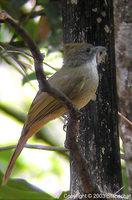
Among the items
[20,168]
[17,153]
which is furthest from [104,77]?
[20,168]

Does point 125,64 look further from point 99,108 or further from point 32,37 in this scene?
point 32,37

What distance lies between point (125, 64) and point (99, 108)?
0.85m

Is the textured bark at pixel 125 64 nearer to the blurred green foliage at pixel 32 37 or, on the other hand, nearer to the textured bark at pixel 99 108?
the blurred green foliage at pixel 32 37

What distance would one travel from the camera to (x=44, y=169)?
5633mm

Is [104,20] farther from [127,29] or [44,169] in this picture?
[44,169]

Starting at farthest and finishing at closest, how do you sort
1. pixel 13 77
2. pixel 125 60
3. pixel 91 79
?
pixel 13 77, pixel 125 60, pixel 91 79

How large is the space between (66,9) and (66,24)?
0.11 meters

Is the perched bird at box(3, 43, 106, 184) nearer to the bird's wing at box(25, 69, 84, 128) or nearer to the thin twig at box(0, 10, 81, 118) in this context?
the bird's wing at box(25, 69, 84, 128)

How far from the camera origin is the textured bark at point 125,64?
11.0 ft

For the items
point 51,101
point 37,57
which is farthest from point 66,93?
point 37,57

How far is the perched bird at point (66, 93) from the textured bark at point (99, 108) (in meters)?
0.07

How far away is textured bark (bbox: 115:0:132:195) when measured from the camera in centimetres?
337

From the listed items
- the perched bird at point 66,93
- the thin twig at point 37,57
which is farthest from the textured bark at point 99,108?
the thin twig at point 37,57

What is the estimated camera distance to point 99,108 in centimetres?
274
